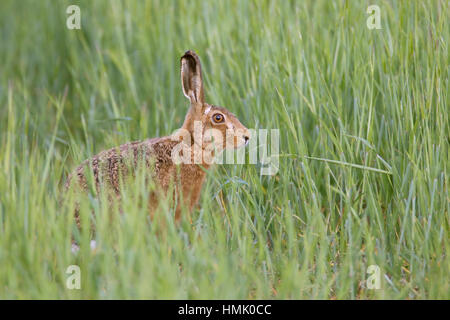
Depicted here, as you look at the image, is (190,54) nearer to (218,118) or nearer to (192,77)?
(192,77)

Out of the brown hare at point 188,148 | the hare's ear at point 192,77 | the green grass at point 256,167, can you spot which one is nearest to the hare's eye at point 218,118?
the brown hare at point 188,148

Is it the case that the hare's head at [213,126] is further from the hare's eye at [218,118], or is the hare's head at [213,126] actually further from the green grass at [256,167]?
the green grass at [256,167]

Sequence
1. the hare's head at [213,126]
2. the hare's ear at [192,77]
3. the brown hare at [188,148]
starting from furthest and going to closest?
1. the hare's head at [213,126]
2. the hare's ear at [192,77]
3. the brown hare at [188,148]

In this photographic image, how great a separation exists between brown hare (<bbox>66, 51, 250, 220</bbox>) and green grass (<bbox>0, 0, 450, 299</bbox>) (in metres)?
0.20

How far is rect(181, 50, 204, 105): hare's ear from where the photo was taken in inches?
180

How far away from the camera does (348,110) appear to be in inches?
204

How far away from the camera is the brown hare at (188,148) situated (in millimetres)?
4473

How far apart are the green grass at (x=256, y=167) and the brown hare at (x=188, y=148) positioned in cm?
20

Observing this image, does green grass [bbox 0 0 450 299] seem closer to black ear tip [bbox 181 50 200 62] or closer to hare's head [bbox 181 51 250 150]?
hare's head [bbox 181 51 250 150]

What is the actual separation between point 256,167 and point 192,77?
968 mm

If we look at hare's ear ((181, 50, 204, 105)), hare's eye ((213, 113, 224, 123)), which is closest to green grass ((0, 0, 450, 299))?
hare's eye ((213, 113, 224, 123))

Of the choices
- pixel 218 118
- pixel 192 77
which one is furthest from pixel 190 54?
pixel 218 118

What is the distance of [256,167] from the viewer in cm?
514

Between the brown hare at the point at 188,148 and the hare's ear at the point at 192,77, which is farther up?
the hare's ear at the point at 192,77
